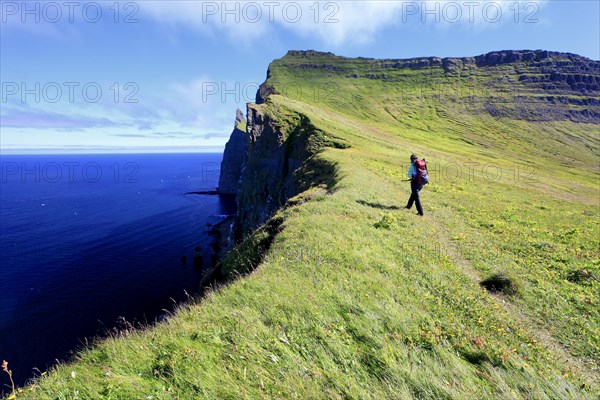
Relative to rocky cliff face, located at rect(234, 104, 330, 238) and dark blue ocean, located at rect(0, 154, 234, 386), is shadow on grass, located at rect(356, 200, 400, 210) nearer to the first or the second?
dark blue ocean, located at rect(0, 154, 234, 386)

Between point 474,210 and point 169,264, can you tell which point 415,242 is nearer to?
point 474,210

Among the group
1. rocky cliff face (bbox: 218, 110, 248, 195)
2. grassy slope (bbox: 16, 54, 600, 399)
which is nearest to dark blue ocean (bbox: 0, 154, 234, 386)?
→ grassy slope (bbox: 16, 54, 600, 399)

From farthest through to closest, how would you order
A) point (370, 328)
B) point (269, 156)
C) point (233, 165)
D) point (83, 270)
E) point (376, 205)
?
point (233, 165), point (83, 270), point (269, 156), point (376, 205), point (370, 328)

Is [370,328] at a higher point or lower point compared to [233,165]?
lower

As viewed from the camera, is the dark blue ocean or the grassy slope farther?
the dark blue ocean

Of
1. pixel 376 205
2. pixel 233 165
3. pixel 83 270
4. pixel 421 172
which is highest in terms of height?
pixel 233 165

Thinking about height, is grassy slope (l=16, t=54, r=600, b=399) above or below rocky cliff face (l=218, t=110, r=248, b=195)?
below

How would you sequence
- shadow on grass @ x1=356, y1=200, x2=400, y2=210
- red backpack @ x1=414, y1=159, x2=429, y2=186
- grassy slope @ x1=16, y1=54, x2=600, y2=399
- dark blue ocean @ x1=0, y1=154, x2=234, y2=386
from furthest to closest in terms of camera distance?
dark blue ocean @ x1=0, y1=154, x2=234, y2=386
shadow on grass @ x1=356, y1=200, x2=400, y2=210
red backpack @ x1=414, y1=159, x2=429, y2=186
grassy slope @ x1=16, y1=54, x2=600, y2=399

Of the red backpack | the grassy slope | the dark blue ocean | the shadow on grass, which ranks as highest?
the red backpack

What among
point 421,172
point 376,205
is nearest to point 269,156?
point 376,205

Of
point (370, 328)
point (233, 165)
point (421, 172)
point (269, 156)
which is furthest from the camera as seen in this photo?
point (233, 165)

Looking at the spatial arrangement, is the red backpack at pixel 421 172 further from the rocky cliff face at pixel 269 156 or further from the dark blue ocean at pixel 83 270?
the rocky cliff face at pixel 269 156

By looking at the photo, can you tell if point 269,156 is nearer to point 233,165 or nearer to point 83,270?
point 83,270

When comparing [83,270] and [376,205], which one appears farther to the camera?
[83,270]
